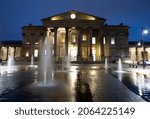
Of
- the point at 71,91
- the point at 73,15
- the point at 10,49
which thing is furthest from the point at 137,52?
the point at 71,91

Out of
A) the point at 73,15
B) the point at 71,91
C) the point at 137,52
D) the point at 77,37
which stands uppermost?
the point at 73,15

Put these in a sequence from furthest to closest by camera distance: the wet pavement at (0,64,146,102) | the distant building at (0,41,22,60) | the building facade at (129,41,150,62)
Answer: the building facade at (129,41,150,62)
the distant building at (0,41,22,60)
the wet pavement at (0,64,146,102)

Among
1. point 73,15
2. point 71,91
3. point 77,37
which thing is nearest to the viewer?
point 71,91

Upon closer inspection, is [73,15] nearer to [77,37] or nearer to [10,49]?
[77,37]

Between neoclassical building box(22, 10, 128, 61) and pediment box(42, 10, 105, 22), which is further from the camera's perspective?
pediment box(42, 10, 105, 22)

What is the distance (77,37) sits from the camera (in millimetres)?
65750

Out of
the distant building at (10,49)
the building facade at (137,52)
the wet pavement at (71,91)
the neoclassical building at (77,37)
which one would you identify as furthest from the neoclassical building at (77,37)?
the wet pavement at (71,91)

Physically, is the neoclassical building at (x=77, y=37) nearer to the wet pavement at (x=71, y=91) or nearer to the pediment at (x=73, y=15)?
the pediment at (x=73, y=15)

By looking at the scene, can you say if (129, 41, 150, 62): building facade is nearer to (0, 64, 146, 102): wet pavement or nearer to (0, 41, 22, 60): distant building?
(0, 41, 22, 60): distant building

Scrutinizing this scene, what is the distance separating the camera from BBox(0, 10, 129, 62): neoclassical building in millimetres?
61688

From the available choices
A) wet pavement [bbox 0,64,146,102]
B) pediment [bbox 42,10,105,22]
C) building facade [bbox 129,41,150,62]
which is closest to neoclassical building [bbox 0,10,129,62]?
pediment [bbox 42,10,105,22]

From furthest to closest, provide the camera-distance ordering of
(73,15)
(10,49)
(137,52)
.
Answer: (10,49)
(137,52)
(73,15)

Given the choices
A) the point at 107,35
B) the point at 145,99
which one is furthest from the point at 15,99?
the point at 107,35

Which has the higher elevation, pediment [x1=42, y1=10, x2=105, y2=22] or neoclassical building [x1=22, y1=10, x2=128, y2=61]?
pediment [x1=42, y1=10, x2=105, y2=22]
